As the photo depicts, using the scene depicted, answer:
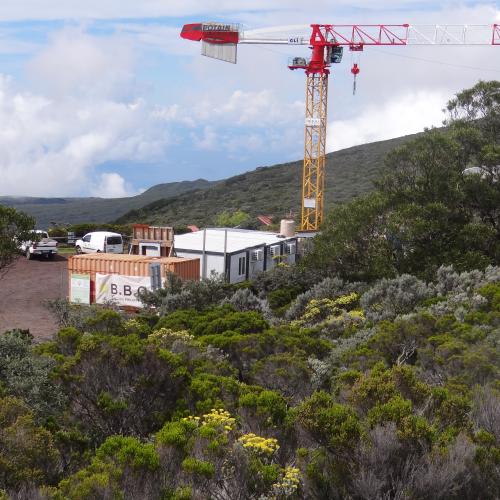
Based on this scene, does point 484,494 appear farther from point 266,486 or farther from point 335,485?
point 266,486

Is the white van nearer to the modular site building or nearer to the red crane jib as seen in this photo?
the modular site building

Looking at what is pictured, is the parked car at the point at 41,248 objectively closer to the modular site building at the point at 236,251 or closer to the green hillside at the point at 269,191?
the modular site building at the point at 236,251

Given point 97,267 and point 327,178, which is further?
point 327,178

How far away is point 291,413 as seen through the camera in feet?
29.3

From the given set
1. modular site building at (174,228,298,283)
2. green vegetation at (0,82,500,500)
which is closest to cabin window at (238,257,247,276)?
modular site building at (174,228,298,283)

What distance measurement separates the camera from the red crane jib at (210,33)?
5234 centimetres

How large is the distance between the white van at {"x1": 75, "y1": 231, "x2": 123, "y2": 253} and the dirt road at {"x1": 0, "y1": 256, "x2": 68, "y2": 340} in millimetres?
1350

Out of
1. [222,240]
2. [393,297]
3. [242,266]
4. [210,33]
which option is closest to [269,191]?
[210,33]

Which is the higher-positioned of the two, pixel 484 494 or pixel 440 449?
pixel 440 449

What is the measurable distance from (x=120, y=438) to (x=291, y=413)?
2133 millimetres

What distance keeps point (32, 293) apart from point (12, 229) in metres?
8.76

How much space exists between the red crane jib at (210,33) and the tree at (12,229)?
116ft

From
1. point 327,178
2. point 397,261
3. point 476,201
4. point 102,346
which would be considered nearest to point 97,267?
point 397,261

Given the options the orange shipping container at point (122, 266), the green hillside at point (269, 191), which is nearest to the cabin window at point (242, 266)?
the orange shipping container at point (122, 266)
